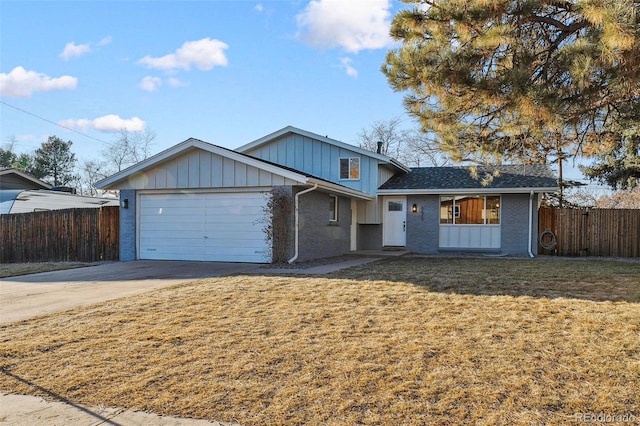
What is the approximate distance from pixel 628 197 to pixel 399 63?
99.7 feet

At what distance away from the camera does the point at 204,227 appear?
510 inches

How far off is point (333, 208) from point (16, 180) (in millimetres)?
19381

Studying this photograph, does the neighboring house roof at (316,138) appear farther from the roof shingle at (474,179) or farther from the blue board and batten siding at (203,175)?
the blue board and batten siding at (203,175)

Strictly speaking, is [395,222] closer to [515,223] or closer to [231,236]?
[515,223]

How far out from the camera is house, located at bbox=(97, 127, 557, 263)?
1238 cm

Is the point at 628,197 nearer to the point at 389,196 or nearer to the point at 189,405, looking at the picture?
the point at 389,196

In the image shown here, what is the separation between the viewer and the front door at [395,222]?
17500 mm

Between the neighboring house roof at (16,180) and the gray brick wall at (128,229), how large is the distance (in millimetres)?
13527

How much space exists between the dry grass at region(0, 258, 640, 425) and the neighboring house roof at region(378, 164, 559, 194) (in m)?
9.03

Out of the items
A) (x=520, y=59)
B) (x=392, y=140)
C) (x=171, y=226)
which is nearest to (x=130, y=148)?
(x=392, y=140)

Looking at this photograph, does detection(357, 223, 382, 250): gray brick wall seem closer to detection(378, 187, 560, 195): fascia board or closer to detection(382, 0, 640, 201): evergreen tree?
detection(378, 187, 560, 195): fascia board

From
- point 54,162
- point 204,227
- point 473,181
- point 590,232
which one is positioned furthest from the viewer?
point 54,162

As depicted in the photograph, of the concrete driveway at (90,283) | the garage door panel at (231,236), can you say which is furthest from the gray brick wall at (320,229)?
the concrete driveway at (90,283)

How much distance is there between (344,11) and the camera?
10.5 m
